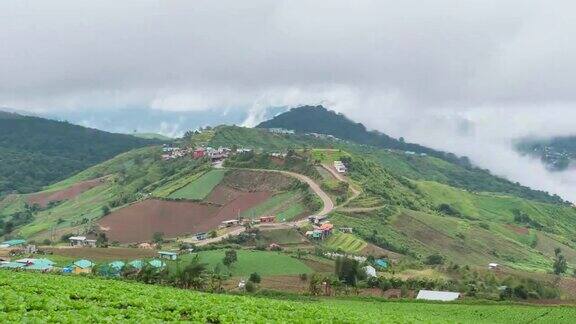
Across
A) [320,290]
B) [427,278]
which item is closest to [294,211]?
[427,278]

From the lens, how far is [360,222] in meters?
161

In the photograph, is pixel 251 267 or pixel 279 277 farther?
pixel 251 267

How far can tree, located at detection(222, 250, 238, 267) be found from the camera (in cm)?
12097

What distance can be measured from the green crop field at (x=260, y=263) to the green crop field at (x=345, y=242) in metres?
18.2

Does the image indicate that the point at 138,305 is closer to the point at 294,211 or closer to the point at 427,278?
the point at 427,278

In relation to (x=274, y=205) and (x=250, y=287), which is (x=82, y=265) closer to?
(x=250, y=287)

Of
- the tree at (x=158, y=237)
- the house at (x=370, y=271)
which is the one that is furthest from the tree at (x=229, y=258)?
the tree at (x=158, y=237)

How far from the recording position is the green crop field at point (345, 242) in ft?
471

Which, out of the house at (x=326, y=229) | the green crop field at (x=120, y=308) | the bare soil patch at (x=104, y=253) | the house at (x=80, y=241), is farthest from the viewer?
the house at (x=80, y=241)

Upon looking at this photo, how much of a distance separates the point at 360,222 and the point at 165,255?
55455mm

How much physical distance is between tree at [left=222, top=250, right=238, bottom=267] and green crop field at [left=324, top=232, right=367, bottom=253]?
27.5m

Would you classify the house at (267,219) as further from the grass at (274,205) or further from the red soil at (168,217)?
the red soil at (168,217)

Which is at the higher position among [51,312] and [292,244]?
[51,312]

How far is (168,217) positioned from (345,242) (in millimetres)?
56159
